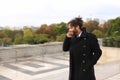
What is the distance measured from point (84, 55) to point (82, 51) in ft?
0.19

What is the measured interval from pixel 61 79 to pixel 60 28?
3850 centimetres

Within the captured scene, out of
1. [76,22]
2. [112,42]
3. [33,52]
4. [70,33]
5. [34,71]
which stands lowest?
[34,71]

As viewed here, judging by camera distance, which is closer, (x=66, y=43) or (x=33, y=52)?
(x=66, y=43)

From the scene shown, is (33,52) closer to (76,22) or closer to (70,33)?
(70,33)

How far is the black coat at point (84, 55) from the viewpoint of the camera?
305 centimetres

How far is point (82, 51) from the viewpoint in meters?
3.04

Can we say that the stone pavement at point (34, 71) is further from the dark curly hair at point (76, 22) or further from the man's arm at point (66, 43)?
the dark curly hair at point (76, 22)

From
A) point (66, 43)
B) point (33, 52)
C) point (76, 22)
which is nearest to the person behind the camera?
point (76, 22)

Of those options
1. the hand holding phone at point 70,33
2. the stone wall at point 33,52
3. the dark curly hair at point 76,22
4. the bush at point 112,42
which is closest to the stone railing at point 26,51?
the stone wall at point 33,52

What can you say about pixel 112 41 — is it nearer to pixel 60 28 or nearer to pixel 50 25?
pixel 60 28

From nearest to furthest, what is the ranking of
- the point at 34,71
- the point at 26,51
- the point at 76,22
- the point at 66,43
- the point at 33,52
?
the point at 76,22, the point at 66,43, the point at 34,71, the point at 26,51, the point at 33,52

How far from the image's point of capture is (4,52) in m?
9.73

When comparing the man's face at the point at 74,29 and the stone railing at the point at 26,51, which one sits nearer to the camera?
the man's face at the point at 74,29

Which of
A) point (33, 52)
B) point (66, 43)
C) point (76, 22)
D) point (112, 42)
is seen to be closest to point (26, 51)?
point (33, 52)
